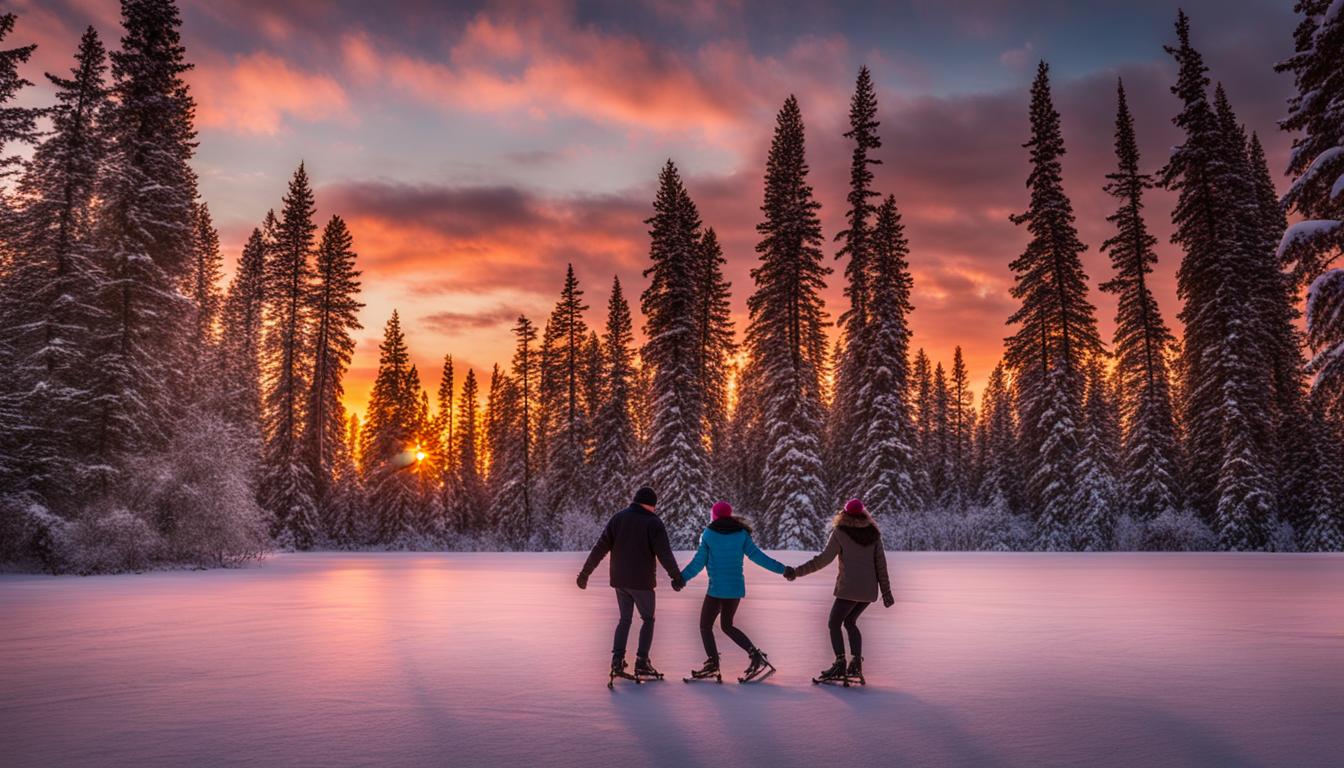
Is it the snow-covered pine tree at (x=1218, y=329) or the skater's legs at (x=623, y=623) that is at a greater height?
the snow-covered pine tree at (x=1218, y=329)

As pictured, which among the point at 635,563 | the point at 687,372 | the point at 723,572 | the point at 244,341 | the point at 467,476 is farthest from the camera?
the point at 467,476

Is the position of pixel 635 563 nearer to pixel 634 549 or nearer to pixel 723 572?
pixel 634 549

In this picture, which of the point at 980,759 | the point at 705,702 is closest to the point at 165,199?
the point at 705,702

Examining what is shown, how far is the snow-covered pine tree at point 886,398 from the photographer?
3947 centimetres

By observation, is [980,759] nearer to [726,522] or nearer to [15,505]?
[726,522]

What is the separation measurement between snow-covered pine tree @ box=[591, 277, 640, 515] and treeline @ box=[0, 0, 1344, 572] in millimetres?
184

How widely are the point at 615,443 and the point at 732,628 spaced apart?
1607 inches

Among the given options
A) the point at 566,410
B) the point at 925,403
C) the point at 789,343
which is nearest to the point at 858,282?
the point at 789,343

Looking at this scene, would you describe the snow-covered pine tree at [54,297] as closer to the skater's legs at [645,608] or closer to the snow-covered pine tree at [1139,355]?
the skater's legs at [645,608]

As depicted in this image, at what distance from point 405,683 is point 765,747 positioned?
412cm

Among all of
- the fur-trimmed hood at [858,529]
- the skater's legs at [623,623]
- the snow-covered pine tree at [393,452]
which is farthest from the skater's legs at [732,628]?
the snow-covered pine tree at [393,452]

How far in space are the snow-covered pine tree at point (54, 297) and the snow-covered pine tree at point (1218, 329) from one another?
1720 inches

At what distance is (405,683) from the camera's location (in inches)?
331

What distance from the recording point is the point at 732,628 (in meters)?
8.95
